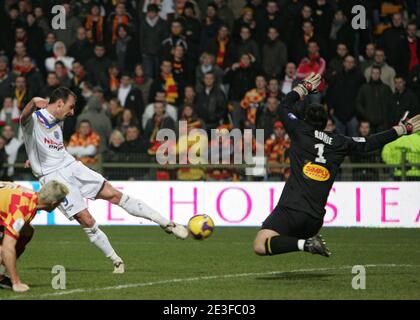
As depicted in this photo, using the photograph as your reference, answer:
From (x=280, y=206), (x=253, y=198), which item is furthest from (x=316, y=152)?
(x=253, y=198)

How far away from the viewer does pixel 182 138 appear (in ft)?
67.4

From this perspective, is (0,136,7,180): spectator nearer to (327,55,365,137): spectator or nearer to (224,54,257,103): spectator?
(224,54,257,103): spectator

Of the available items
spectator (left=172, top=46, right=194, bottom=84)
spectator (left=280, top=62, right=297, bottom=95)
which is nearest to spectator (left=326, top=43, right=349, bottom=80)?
spectator (left=280, top=62, right=297, bottom=95)

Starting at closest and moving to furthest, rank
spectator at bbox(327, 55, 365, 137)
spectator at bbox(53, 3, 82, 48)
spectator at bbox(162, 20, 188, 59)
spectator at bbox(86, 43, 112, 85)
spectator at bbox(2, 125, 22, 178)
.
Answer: spectator at bbox(2, 125, 22, 178)
spectator at bbox(327, 55, 365, 137)
spectator at bbox(162, 20, 188, 59)
spectator at bbox(86, 43, 112, 85)
spectator at bbox(53, 3, 82, 48)

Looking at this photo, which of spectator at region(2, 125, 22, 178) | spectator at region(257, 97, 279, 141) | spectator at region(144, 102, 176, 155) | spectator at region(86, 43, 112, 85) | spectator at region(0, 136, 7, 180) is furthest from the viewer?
spectator at region(86, 43, 112, 85)

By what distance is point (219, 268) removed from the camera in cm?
1326

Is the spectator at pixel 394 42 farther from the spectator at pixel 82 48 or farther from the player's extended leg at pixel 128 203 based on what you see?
the player's extended leg at pixel 128 203

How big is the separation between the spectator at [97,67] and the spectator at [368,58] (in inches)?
211

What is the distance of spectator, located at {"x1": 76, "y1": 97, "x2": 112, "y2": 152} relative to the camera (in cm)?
2166

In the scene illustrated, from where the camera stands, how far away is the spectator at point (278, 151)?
20344 millimetres

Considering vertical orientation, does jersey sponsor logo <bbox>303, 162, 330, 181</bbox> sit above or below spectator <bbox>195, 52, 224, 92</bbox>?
below

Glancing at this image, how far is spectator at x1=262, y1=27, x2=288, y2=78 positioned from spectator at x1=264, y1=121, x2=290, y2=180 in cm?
210

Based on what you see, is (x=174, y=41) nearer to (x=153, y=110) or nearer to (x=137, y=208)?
(x=153, y=110)

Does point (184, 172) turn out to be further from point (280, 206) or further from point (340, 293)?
point (340, 293)
